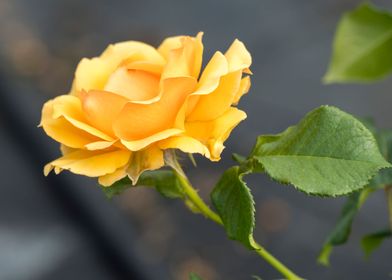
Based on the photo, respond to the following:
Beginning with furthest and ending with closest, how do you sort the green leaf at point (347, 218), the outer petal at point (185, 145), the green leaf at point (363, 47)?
the green leaf at point (363, 47)
the green leaf at point (347, 218)
the outer petal at point (185, 145)

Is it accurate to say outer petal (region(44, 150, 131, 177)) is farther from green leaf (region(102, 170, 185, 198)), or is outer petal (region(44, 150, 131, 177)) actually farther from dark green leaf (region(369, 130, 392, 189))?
dark green leaf (region(369, 130, 392, 189))

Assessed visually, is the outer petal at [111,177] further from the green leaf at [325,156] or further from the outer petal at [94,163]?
the green leaf at [325,156]

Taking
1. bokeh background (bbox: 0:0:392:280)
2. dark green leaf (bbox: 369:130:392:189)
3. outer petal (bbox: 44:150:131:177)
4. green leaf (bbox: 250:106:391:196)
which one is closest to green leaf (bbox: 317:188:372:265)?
dark green leaf (bbox: 369:130:392:189)

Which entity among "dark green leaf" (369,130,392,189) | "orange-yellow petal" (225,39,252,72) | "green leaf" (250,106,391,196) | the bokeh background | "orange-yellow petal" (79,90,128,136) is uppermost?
"orange-yellow petal" (225,39,252,72)

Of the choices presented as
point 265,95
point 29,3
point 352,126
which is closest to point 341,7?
point 265,95

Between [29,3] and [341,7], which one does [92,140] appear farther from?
[29,3]

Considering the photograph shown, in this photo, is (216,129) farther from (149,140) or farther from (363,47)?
(363,47)

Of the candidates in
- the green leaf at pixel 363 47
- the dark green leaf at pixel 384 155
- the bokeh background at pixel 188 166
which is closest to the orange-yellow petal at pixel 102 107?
the dark green leaf at pixel 384 155
